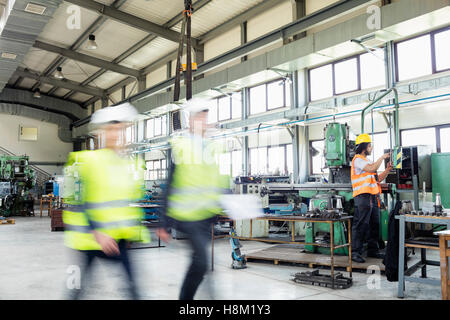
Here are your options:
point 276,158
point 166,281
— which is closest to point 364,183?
point 166,281

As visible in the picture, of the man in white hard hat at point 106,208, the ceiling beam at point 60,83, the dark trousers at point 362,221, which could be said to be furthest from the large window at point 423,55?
the ceiling beam at point 60,83

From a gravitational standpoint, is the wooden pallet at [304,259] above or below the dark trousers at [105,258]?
below

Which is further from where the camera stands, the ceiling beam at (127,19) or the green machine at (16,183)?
the green machine at (16,183)

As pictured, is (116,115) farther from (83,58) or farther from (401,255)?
(83,58)

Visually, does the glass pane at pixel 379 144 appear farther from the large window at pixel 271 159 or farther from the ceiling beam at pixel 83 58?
the ceiling beam at pixel 83 58

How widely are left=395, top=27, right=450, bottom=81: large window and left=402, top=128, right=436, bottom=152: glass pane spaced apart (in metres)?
1.11

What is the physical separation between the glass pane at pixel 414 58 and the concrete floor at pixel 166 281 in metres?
3.82

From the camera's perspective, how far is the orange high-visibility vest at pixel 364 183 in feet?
15.2

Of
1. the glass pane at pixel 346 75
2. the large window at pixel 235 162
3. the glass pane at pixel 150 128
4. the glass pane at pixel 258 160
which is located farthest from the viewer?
the glass pane at pixel 150 128

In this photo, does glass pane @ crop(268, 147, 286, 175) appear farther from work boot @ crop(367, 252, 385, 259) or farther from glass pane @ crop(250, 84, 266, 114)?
work boot @ crop(367, 252, 385, 259)

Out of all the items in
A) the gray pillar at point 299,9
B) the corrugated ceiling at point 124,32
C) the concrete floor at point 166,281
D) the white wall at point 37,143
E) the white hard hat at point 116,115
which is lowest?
the concrete floor at point 166,281

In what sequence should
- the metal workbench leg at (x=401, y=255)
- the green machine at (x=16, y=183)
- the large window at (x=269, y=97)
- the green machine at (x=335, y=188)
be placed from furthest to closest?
the green machine at (x=16, y=183) → the large window at (x=269, y=97) → the green machine at (x=335, y=188) → the metal workbench leg at (x=401, y=255)
